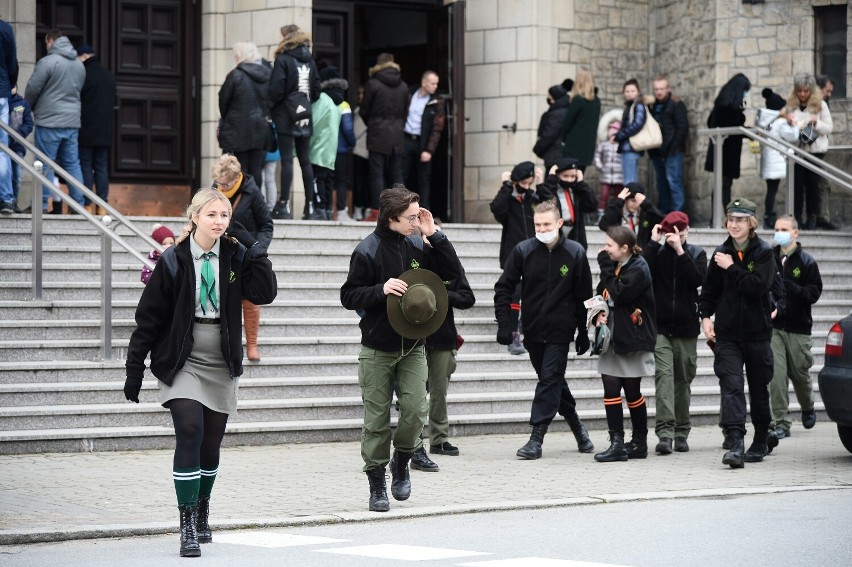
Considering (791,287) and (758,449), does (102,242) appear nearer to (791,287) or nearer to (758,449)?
(758,449)

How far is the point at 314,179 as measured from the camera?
57.5 ft

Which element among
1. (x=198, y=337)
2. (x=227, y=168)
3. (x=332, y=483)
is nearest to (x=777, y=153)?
(x=227, y=168)

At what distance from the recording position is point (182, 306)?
7.68 metres

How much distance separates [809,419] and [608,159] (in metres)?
7.69

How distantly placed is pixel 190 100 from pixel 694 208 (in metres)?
6.82

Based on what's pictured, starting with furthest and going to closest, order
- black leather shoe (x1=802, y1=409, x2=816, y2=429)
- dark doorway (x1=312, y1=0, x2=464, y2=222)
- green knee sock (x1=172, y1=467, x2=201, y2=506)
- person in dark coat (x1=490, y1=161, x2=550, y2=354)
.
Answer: dark doorway (x1=312, y1=0, x2=464, y2=222) < person in dark coat (x1=490, y1=161, x2=550, y2=354) < black leather shoe (x1=802, y1=409, x2=816, y2=429) < green knee sock (x1=172, y1=467, x2=201, y2=506)

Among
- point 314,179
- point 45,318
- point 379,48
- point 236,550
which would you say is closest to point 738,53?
point 379,48

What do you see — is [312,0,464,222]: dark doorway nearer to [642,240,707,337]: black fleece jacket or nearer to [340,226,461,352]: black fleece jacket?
[642,240,707,337]: black fleece jacket

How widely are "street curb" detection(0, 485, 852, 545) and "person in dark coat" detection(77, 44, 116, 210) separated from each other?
8.81m

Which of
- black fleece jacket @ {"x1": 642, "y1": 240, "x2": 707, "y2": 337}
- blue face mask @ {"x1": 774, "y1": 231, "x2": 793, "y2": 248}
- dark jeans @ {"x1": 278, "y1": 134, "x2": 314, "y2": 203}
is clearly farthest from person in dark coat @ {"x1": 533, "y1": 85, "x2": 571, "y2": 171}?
black fleece jacket @ {"x1": 642, "y1": 240, "x2": 707, "y2": 337}

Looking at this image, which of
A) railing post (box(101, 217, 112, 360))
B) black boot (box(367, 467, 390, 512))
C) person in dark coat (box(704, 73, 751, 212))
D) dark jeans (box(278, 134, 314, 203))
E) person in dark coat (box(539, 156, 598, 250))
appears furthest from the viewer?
person in dark coat (box(704, 73, 751, 212))

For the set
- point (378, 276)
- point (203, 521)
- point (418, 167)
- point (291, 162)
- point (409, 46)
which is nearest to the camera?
point (203, 521)

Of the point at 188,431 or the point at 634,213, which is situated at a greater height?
the point at 634,213

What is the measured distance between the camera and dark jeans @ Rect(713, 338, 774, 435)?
11.1 meters
